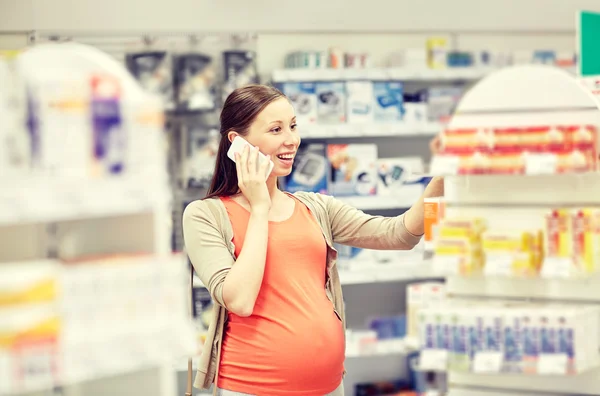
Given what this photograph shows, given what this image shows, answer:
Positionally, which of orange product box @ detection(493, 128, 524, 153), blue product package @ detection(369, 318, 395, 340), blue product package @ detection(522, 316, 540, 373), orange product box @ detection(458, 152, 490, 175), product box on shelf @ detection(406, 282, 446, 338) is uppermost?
orange product box @ detection(493, 128, 524, 153)

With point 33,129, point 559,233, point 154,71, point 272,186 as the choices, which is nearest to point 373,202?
point 154,71

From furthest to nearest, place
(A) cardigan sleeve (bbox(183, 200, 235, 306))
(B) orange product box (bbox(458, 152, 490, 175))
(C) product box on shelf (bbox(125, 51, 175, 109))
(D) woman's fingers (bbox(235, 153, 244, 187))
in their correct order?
(C) product box on shelf (bbox(125, 51, 175, 109)) → (D) woman's fingers (bbox(235, 153, 244, 187)) → (A) cardigan sleeve (bbox(183, 200, 235, 306)) → (B) orange product box (bbox(458, 152, 490, 175))

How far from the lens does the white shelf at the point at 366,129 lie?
5.32 meters

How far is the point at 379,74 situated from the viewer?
548 centimetres

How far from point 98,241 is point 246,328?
2.91 feet

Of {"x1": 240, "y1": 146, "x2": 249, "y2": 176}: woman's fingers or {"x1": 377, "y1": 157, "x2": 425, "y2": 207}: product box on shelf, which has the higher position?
{"x1": 240, "y1": 146, "x2": 249, "y2": 176}: woman's fingers

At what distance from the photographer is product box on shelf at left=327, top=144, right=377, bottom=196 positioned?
17.8ft

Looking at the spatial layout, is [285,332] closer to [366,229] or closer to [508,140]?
[366,229]

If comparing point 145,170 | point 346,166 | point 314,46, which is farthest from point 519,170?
point 314,46

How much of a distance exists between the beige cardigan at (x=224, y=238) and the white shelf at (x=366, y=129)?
212cm

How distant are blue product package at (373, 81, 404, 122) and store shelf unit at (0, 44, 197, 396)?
3.61m

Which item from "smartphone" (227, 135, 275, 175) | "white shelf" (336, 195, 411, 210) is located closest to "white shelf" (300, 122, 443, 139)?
"white shelf" (336, 195, 411, 210)

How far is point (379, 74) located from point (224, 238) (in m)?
2.88

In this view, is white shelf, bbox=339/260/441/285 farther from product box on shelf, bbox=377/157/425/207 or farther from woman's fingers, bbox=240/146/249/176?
woman's fingers, bbox=240/146/249/176
